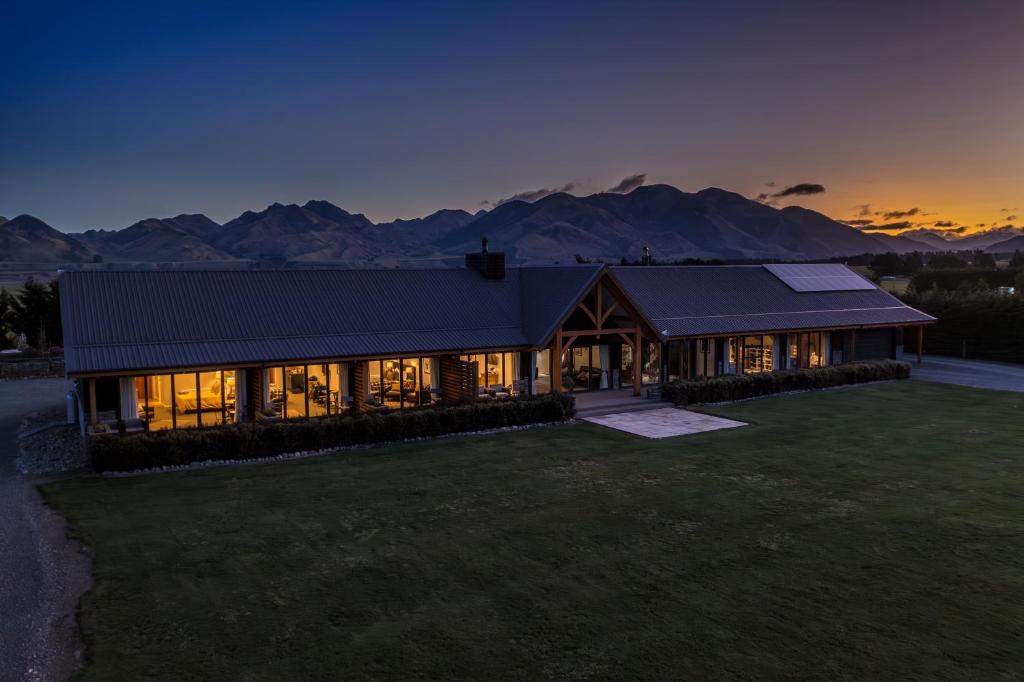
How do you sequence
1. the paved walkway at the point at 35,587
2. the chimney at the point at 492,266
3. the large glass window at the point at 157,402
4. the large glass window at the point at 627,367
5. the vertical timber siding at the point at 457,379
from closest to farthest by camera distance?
1. the paved walkway at the point at 35,587
2. the large glass window at the point at 157,402
3. the vertical timber siding at the point at 457,379
4. the large glass window at the point at 627,367
5. the chimney at the point at 492,266

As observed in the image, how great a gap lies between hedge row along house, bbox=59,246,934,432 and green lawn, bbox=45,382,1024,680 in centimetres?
435

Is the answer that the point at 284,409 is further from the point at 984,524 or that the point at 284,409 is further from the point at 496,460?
the point at 984,524

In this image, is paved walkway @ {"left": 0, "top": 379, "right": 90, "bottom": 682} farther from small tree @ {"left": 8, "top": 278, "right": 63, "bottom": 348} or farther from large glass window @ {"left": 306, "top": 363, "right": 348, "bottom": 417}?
small tree @ {"left": 8, "top": 278, "right": 63, "bottom": 348}

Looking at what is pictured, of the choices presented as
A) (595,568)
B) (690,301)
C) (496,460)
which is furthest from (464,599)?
(690,301)

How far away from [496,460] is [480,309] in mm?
9874

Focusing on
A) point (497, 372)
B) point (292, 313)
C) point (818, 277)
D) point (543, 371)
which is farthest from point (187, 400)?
point (818, 277)

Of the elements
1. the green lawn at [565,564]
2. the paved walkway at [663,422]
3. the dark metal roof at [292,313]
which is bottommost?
the green lawn at [565,564]

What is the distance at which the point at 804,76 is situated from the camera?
39.2 m

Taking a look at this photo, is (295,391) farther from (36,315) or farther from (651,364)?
(36,315)

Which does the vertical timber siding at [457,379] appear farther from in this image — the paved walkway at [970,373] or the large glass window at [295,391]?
the paved walkway at [970,373]

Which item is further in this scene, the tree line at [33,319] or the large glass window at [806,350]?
the tree line at [33,319]

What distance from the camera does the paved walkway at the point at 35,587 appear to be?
8.31 meters

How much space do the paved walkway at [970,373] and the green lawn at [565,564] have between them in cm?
1369

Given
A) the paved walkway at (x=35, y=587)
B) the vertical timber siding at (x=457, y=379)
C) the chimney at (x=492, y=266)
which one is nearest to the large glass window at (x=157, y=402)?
the paved walkway at (x=35, y=587)
